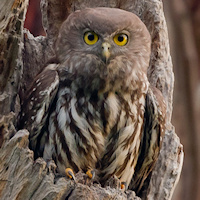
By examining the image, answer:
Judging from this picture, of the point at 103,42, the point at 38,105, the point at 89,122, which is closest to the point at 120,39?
the point at 103,42

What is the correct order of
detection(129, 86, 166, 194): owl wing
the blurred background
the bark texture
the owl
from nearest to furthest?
1. the bark texture
2. the owl
3. detection(129, 86, 166, 194): owl wing
4. the blurred background

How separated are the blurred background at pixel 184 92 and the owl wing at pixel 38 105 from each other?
373 cm

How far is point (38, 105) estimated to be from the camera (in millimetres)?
3523

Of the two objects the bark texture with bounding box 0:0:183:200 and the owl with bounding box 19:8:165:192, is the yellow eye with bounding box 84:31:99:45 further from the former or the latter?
the bark texture with bounding box 0:0:183:200

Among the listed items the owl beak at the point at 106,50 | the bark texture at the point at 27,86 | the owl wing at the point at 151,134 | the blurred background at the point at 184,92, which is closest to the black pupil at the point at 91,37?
the owl beak at the point at 106,50

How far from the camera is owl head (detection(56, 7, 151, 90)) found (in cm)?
351

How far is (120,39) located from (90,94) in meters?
0.44

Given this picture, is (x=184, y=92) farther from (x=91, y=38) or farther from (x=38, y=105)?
(x=38, y=105)

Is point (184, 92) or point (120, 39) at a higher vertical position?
point (120, 39)

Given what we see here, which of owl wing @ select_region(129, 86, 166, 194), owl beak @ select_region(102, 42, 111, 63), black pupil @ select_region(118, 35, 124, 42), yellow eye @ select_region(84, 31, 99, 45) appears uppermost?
black pupil @ select_region(118, 35, 124, 42)

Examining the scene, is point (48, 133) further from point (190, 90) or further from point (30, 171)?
point (190, 90)

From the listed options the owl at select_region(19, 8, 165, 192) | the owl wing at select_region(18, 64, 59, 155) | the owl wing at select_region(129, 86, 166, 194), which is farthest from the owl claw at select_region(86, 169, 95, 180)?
the owl wing at select_region(129, 86, 166, 194)

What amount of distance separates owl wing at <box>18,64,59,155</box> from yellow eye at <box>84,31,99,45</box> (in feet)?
1.05

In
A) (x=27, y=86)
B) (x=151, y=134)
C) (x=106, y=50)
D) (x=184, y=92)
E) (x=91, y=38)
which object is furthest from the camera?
(x=184, y=92)
